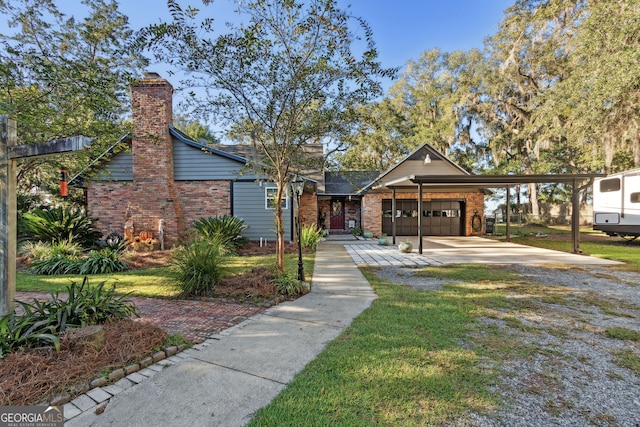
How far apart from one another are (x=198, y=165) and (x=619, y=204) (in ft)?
55.7

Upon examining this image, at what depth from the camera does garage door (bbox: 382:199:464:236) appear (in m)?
16.7

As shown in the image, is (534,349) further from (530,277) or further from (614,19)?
(614,19)

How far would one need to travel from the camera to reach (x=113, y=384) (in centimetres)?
241

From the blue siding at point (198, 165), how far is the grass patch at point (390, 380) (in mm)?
9217

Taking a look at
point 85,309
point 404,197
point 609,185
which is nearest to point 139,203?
point 85,309

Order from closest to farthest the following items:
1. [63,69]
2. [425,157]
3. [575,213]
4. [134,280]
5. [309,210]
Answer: [63,69] < [134,280] < [575,213] < [309,210] < [425,157]

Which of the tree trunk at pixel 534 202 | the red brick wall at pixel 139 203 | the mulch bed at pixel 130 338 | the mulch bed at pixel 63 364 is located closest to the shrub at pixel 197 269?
the mulch bed at pixel 130 338

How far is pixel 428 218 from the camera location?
16.8 meters

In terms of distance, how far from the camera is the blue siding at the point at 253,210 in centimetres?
1177

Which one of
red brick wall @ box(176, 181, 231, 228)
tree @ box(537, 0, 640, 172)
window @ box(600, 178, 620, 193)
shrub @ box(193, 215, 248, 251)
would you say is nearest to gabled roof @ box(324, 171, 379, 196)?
red brick wall @ box(176, 181, 231, 228)

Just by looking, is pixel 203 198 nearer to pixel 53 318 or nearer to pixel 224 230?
pixel 224 230

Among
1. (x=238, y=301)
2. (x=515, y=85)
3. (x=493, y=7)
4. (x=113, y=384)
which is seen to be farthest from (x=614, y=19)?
(x=113, y=384)

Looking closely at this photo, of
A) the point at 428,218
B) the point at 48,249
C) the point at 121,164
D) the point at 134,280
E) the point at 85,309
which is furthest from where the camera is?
the point at 428,218

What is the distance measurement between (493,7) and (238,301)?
20.0 metres
